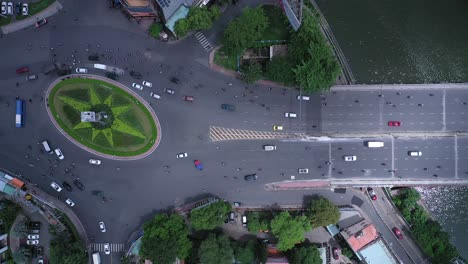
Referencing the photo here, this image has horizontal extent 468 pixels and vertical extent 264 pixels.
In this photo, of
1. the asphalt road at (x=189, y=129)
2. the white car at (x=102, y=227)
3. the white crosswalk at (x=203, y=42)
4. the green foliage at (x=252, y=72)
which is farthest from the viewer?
the white car at (x=102, y=227)

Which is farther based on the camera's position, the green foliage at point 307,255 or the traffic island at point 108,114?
the traffic island at point 108,114

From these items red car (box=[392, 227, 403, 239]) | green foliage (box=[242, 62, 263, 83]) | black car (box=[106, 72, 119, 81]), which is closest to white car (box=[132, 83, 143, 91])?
black car (box=[106, 72, 119, 81])

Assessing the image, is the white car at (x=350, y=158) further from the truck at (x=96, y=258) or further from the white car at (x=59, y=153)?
the white car at (x=59, y=153)

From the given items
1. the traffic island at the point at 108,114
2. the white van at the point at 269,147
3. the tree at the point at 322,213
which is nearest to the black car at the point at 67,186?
the traffic island at the point at 108,114

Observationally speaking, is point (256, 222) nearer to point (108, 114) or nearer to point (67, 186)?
point (108, 114)

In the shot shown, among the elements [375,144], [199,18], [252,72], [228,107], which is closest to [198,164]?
[228,107]

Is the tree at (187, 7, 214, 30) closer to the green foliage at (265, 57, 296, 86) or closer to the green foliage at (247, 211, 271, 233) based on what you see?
the green foliage at (265, 57, 296, 86)

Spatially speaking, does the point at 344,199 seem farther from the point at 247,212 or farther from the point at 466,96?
the point at 466,96
